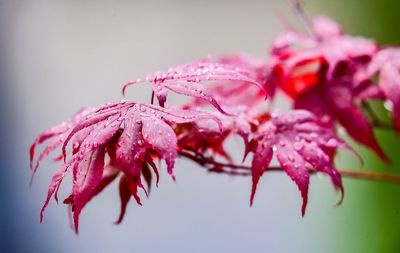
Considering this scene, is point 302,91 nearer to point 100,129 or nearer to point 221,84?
point 221,84

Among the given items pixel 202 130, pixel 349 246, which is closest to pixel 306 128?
pixel 202 130

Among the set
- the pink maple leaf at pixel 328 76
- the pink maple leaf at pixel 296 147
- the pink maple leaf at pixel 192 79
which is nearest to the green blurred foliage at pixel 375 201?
the pink maple leaf at pixel 328 76

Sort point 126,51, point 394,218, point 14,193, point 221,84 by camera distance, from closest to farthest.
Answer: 1. point 221,84
2. point 394,218
3. point 14,193
4. point 126,51

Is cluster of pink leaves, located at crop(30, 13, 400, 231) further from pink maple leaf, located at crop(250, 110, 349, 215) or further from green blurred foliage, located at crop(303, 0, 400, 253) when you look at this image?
green blurred foliage, located at crop(303, 0, 400, 253)

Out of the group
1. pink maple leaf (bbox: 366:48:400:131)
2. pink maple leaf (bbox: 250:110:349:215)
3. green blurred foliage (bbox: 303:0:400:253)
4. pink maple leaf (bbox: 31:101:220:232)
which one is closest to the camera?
pink maple leaf (bbox: 31:101:220:232)

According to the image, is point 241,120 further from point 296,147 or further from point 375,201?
point 375,201

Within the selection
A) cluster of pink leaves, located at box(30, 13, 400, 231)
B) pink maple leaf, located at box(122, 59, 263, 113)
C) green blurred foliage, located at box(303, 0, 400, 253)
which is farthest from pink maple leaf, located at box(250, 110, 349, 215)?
green blurred foliage, located at box(303, 0, 400, 253)
